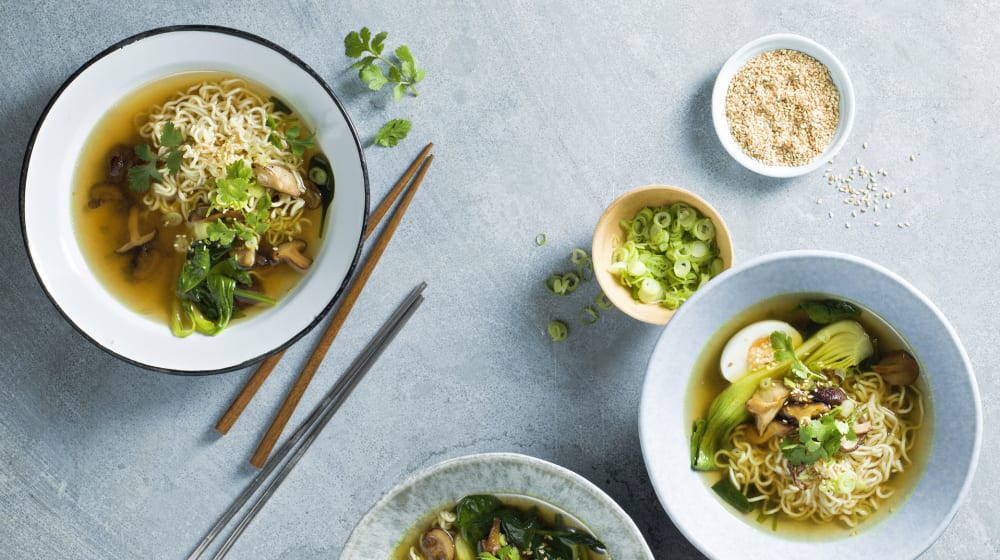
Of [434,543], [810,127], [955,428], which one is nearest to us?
[955,428]

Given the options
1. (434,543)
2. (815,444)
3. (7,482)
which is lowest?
(7,482)

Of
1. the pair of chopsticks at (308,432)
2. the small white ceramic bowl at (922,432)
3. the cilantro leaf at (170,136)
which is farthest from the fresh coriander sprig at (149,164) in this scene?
the small white ceramic bowl at (922,432)

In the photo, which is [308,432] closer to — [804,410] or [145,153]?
[145,153]

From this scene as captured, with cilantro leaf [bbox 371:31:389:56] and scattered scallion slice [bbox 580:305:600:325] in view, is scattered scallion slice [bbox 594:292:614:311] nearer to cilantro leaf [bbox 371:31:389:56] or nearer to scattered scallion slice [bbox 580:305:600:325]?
scattered scallion slice [bbox 580:305:600:325]

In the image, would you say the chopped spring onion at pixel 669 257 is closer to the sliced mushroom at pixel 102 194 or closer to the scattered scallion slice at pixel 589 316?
the scattered scallion slice at pixel 589 316

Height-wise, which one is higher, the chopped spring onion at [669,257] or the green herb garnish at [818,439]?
the chopped spring onion at [669,257]

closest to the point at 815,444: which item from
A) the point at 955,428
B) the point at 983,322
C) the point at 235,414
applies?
the point at 955,428

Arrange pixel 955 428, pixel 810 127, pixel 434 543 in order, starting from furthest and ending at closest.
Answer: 1. pixel 810 127
2. pixel 434 543
3. pixel 955 428

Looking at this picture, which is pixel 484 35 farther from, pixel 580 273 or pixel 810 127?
pixel 810 127

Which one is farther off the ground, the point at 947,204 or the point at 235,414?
the point at 947,204
